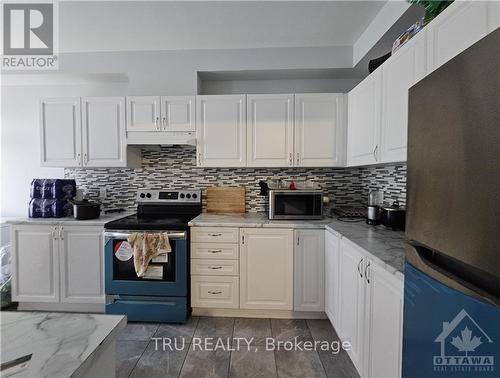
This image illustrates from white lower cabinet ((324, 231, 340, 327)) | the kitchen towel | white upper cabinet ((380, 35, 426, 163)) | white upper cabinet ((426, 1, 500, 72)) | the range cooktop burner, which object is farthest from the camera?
the range cooktop burner

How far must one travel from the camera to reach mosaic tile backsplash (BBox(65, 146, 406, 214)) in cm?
271

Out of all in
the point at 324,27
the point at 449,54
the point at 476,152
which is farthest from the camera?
the point at 324,27

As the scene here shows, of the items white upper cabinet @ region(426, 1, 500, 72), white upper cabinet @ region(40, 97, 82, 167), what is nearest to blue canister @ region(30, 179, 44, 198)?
white upper cabinet @ region(40, 97, 82, 167)

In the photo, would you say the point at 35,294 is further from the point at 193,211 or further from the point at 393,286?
the point at 393,286

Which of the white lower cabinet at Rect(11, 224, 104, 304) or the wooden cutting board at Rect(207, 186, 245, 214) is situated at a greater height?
the wooden cutting board at Rect(207, 186, 245, 214)

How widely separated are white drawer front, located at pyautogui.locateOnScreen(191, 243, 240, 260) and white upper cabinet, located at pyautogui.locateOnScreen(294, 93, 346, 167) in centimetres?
103

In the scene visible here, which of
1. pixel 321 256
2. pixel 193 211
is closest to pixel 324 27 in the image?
pixel 321 256

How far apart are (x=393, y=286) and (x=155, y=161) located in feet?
8.28

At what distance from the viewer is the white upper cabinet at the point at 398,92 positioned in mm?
1312

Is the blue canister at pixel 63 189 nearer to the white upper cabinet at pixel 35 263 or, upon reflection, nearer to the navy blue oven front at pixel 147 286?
the white upper cabinet at pixel 35 263

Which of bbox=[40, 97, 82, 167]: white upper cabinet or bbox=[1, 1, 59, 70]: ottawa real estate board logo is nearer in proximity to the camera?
bbox=[1, 1, 59, 70]: ottawa real estate board logo

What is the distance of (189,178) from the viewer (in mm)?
2775

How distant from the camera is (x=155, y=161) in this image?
2.78 m

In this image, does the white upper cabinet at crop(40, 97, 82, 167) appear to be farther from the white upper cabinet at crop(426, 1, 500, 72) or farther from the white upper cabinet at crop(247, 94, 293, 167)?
the white upper cabinet at crop(426, 1, 500, 72)
